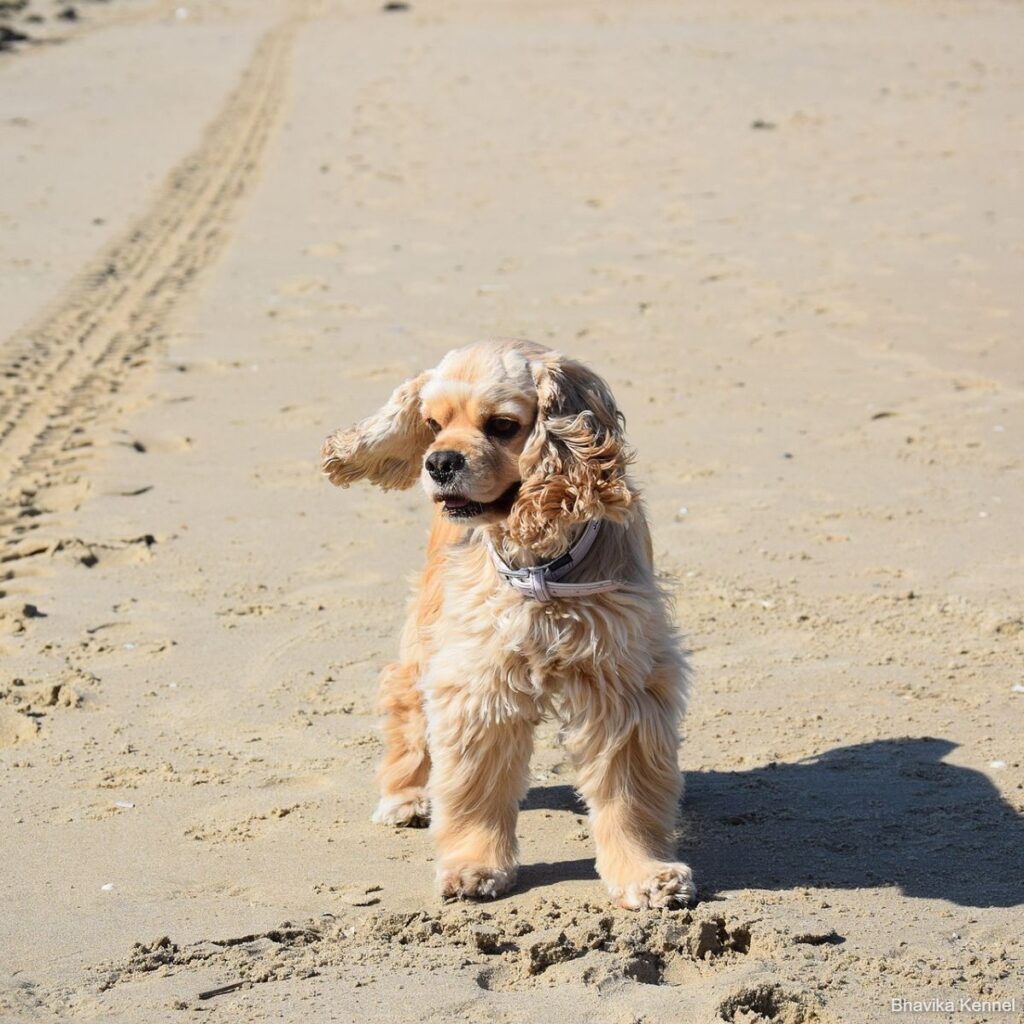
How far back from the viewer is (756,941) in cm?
370

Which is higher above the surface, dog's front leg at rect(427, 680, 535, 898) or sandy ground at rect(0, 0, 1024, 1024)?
dog's front leg at rect(427, 680, 535, 898)

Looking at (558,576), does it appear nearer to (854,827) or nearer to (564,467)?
(564,467)

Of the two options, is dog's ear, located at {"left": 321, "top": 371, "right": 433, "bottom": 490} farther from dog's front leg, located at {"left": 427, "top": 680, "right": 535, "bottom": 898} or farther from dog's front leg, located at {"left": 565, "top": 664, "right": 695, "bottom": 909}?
dog's front leg, located at {"left": 565, "top": 664, "right": 695, "bottom": 909}

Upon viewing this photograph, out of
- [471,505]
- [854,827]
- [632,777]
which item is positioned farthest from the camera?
[854,827]

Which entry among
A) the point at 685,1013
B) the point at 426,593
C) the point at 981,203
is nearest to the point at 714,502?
the point at 426,593

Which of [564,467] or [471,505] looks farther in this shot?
[471,505]

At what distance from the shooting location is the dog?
3.76 meters

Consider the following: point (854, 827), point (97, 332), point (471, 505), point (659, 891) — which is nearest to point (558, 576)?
point (471, 505)

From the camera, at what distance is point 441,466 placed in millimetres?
3668

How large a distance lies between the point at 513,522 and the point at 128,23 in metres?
33.0

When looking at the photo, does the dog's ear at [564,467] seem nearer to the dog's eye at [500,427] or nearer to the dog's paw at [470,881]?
the dog's eye at [500,427]

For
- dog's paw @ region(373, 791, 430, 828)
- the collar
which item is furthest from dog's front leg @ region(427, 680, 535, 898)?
dog's paw @ region(373, 791, 430, 828)

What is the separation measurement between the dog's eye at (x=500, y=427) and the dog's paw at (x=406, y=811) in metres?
1.30

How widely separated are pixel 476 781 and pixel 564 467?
93cm
